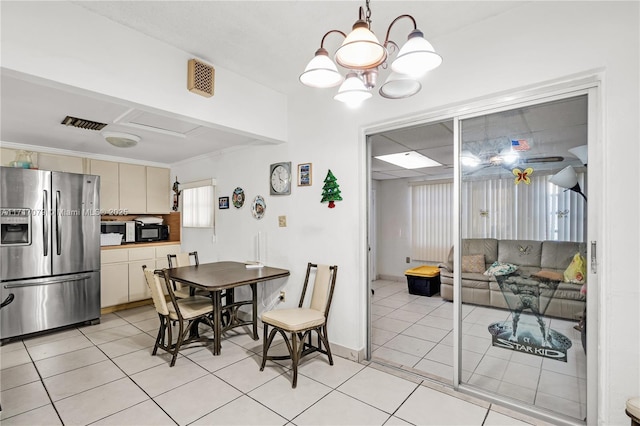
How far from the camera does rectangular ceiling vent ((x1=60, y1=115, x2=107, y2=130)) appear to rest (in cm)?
333

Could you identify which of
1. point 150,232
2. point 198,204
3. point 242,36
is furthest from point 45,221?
point 242,36

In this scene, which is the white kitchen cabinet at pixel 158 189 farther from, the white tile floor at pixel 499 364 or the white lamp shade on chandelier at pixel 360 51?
the white lamp shade on chandelier at pixel 360 51

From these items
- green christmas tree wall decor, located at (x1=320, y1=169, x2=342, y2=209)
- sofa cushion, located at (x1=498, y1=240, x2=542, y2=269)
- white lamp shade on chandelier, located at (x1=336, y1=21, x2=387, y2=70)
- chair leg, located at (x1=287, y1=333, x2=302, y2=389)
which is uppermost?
white lamp shade on chandelier, located at (x1=336, y1=21, x2=387, y2=70)

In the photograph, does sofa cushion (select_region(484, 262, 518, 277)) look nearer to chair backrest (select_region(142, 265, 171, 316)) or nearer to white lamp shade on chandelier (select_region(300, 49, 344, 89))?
white lamp shade on chandelier (select_region(300, 49, 344, 89))

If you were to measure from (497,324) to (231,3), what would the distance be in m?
2.94

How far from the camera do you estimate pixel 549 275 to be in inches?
85.8

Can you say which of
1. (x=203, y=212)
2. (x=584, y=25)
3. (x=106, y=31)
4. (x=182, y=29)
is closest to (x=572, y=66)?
(x=584, y=25)

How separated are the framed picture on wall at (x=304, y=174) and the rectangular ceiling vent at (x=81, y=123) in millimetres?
2245

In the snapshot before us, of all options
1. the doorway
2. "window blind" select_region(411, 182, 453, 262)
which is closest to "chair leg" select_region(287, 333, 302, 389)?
→ the doorway

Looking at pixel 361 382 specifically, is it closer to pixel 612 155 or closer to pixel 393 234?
pixel 612 155

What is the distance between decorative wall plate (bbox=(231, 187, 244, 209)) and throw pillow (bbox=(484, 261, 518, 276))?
3.00 m

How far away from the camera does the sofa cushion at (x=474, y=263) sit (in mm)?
2447

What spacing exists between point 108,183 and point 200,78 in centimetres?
332

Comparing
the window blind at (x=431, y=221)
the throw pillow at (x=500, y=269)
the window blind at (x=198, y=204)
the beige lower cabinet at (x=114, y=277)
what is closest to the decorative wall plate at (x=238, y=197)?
the window blind at (x=198, y=204)
